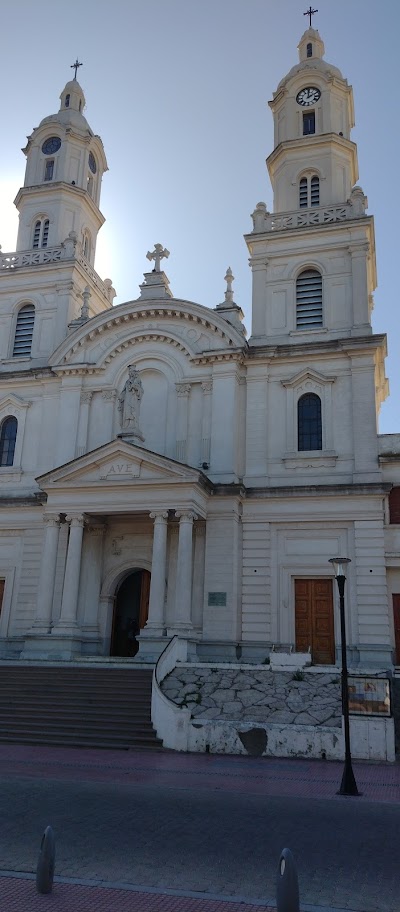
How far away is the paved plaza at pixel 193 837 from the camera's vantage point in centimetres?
786

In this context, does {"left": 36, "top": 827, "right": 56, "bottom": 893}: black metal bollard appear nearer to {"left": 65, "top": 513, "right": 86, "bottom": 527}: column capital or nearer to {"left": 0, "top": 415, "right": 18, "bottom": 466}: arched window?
{"left": 65, "top": 513, "right": 86, "bottom": 527}: column capital

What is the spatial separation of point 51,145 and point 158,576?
Result: 25051mm

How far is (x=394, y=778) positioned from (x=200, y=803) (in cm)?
536

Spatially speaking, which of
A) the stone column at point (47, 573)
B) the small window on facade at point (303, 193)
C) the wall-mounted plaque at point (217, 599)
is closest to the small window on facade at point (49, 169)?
the small window on facade at point (303, 193)

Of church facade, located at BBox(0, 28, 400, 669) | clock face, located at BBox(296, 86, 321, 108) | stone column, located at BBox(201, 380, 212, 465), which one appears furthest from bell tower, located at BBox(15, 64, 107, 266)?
stone column, located at BBox(201, 380, 212, 465)

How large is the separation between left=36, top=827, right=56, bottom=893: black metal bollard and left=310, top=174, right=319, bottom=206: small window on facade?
31.2 metres

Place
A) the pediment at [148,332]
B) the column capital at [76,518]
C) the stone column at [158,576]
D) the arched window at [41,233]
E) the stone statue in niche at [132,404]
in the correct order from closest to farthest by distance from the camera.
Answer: the stone column at [158,576], the column capital at [76,518], the stone statue in niche at [132,404], the pediment at [148,332], the arched window at [41,233]

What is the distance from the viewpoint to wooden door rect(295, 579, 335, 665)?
27.2 m

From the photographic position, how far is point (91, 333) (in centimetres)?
3312

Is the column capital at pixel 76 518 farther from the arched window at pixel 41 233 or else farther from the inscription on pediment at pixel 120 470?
the arched window at pixel 41 233

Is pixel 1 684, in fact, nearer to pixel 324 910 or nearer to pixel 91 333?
pixel 91 333

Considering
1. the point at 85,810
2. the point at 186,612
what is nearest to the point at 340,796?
the point at 85,810

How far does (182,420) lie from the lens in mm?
30984

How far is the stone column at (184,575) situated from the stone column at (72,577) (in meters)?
3.89
